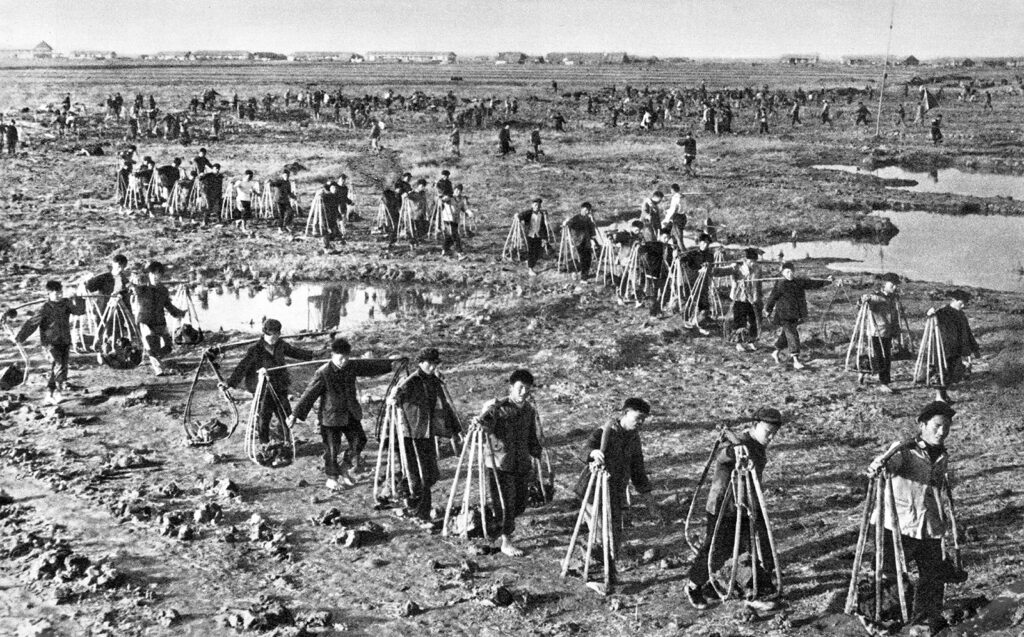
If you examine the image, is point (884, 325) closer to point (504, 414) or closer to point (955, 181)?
point (504, 414)

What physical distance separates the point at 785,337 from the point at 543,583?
21.5ft

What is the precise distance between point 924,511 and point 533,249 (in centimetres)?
1093

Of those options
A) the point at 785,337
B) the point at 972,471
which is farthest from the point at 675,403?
the point at 972,471

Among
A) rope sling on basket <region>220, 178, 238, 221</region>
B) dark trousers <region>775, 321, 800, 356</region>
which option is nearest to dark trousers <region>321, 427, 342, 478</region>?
dark trousers <region>775, 321, 800, 356</region>

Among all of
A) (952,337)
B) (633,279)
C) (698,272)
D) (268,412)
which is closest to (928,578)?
(952,337)

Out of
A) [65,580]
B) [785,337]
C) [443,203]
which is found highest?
[443,203]

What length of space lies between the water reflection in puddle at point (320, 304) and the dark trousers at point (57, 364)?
328cm

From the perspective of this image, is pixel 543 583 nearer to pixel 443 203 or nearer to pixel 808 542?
pixel 808 542

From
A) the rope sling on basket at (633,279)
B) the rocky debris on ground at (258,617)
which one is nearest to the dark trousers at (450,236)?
the rope sling on basket at (633,279)

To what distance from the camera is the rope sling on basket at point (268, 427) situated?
9.05 m

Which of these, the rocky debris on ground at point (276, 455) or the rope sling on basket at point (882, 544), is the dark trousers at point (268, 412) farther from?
the rope sling on basket at point (882, 544)

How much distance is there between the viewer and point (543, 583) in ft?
23.3

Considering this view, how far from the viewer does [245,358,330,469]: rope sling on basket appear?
29.7ft

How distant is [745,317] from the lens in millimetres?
12734
